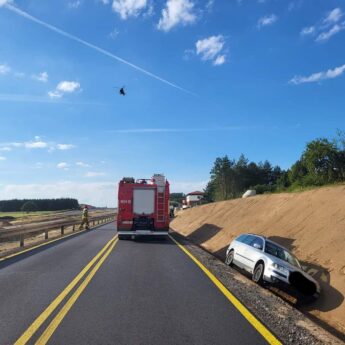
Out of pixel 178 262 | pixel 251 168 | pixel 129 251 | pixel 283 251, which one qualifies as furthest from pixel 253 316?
pixel 251 168

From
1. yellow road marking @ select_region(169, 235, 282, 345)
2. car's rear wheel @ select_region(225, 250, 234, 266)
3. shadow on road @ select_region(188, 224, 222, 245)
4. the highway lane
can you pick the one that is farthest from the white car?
shadow on road @ select_region(188, 224, 222, 245)

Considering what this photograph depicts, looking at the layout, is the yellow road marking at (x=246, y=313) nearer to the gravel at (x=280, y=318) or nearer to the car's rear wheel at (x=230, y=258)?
the gravel at (x=280, y=318)

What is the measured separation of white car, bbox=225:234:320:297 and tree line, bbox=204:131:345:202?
20.4 meters

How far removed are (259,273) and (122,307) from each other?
630cm

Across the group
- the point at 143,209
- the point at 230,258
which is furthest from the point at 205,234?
the point at 230,258

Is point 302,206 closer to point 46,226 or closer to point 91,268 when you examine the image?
point 91,268

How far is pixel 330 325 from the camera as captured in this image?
10.2 meters

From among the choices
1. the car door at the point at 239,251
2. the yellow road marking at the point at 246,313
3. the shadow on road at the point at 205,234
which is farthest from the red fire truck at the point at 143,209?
the yellow road marking at the point at 246,313

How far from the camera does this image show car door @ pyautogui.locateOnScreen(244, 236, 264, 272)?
46.9 ft

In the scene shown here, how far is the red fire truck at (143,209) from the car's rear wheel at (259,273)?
11892 mm

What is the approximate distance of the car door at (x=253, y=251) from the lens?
563 inches

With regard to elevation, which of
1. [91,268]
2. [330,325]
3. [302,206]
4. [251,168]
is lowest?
[330,325]

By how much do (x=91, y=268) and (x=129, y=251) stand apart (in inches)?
226

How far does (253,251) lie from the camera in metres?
14.7
